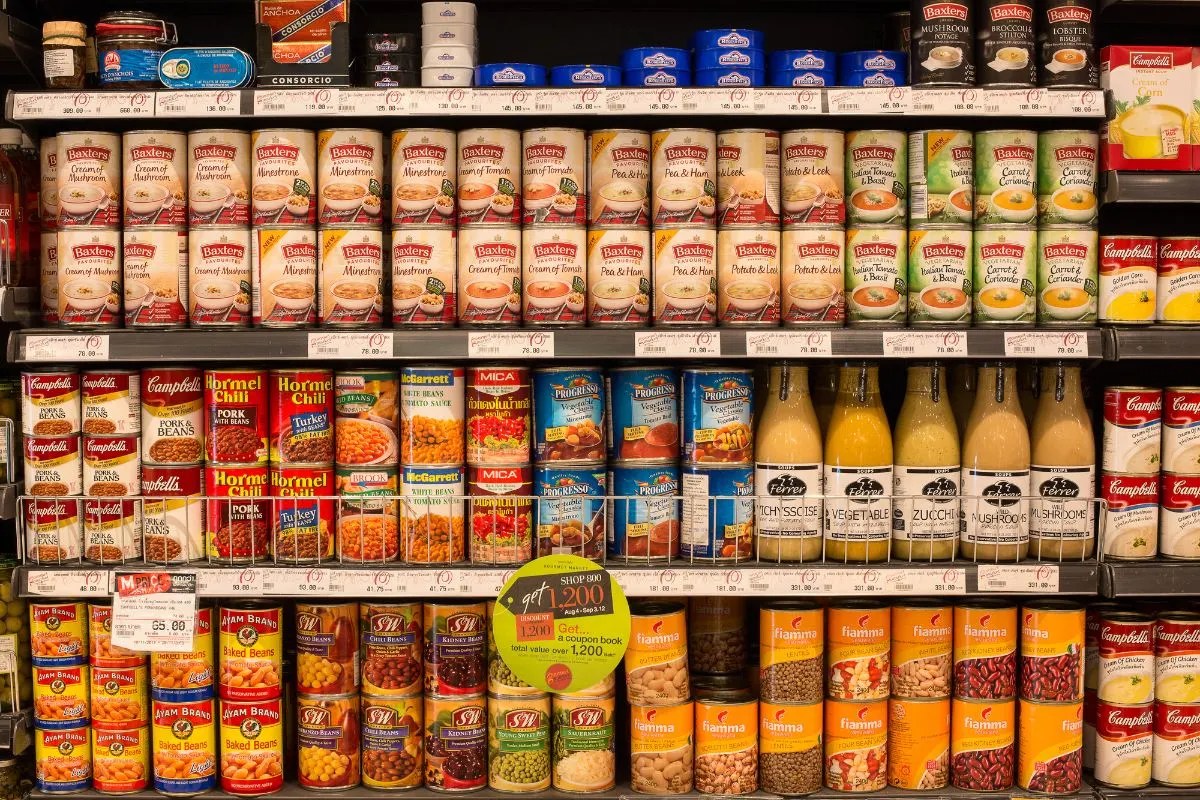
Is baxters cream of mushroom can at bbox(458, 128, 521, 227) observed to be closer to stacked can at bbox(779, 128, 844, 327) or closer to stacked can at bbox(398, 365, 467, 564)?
stacked can at bbox(398, 365, 467, 564)

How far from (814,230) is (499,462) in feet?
2.58

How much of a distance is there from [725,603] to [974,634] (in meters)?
0.52

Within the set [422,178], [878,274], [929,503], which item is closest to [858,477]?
[929,503]

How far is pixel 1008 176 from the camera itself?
208 centimetres

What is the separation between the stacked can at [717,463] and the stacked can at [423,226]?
53cm

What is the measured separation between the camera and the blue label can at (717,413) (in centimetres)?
208

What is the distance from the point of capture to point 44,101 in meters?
2.04

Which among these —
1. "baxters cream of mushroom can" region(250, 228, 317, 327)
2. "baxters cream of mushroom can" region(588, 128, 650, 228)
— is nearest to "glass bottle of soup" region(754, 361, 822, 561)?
"baxters cream of mushroom can" region(588, 128, 650, 228)

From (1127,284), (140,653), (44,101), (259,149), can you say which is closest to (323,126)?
(259,149)

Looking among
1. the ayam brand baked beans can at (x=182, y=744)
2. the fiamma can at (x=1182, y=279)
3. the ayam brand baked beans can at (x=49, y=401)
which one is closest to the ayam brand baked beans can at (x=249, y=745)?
the ayam brand baked beans can at (x=182, y=744)

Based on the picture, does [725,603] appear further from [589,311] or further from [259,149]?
[259,149]

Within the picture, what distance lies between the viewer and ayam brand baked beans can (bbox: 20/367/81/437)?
2084 millimetres

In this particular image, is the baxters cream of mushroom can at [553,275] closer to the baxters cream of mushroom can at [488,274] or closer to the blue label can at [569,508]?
the baxters cream of mushroom can at [488,274]

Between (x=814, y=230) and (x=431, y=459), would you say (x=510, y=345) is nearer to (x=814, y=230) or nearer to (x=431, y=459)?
(x=431, y=459)
